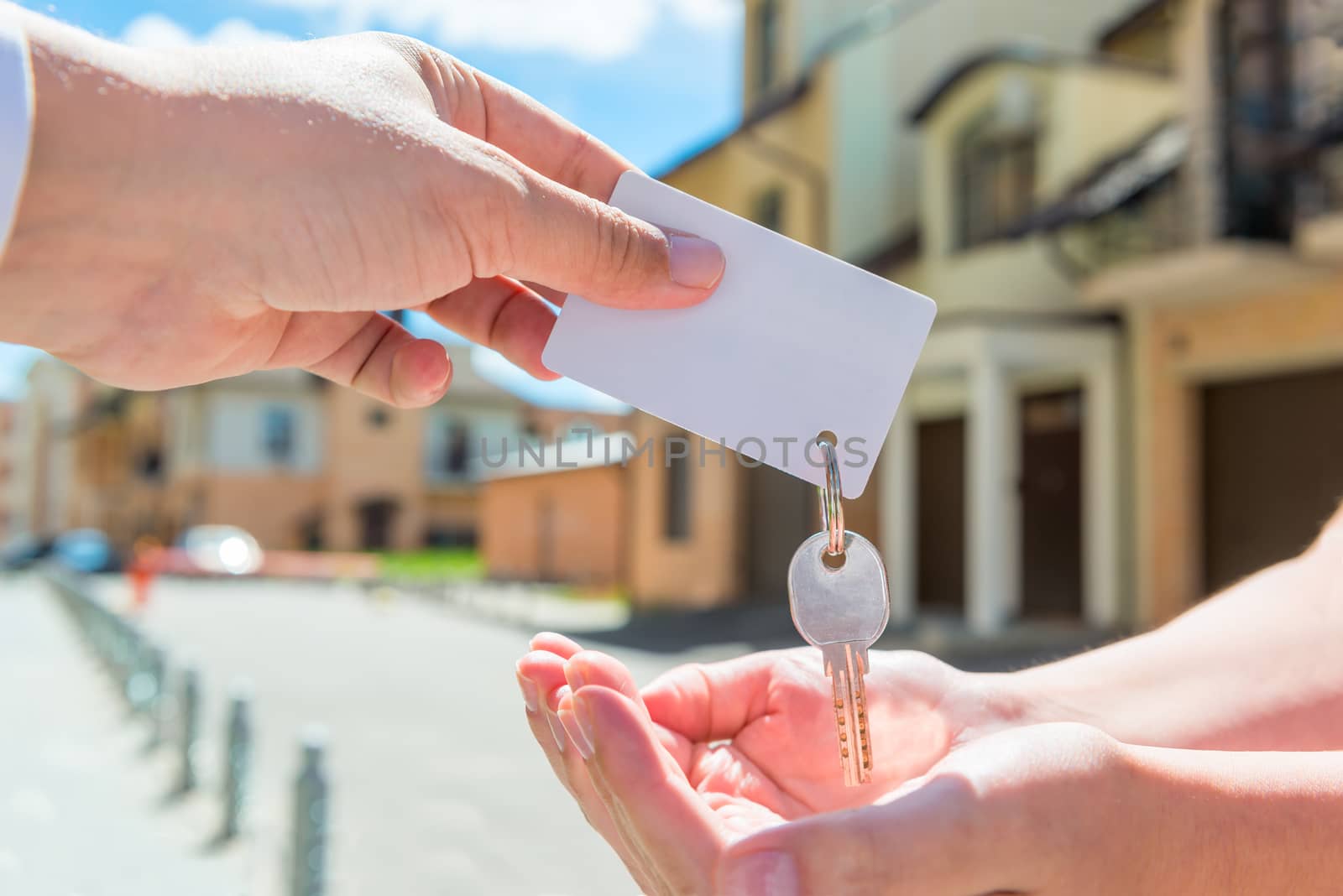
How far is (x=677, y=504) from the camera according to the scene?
1644 cm


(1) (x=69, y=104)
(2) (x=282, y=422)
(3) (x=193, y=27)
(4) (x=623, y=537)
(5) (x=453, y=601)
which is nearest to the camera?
(1) (x=69, y=104)

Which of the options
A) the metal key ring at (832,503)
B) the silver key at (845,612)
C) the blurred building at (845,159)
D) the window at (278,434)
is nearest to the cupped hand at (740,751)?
the silver key at (845,612)

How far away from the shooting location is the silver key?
113 cm

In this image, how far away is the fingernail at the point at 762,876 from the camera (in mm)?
848

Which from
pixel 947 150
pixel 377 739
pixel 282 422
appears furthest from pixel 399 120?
pixel 282 422

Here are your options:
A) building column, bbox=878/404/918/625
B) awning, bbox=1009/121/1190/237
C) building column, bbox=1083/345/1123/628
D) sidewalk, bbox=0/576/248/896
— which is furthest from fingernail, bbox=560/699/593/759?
building column, bbox=878/404/918/625

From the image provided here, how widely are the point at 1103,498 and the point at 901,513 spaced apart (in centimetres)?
207

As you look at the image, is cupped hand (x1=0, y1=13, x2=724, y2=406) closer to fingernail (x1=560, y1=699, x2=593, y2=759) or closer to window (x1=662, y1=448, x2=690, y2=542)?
fingernail (x1=560, y1=699, x2=593, y2=759)

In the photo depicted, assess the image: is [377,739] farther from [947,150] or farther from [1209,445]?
[947,150]

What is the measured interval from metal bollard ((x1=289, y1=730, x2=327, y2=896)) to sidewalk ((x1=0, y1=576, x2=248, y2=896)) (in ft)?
3.14

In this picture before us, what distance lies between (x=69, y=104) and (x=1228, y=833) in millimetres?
1254

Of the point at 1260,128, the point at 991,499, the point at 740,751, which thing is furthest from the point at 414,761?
the point at 1260,128

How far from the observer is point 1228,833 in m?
1.10

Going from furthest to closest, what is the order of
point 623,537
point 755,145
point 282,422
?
point 282,422 → point 623,537 → point 755,145
